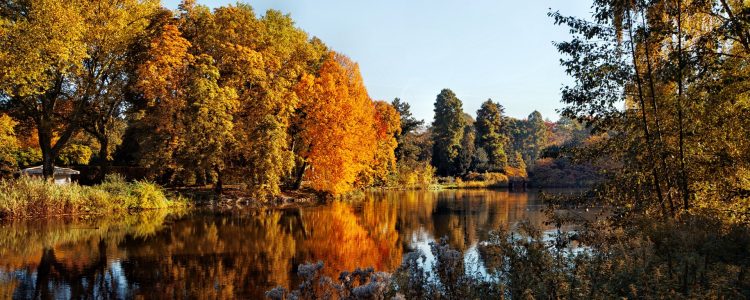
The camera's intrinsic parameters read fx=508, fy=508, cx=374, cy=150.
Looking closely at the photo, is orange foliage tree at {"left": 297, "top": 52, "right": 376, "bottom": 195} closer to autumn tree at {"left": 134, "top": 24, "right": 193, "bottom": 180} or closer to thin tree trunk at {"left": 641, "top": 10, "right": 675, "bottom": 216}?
autumn tree at {"left": 134, "top": 24, "right": 193, "bottom": 180}

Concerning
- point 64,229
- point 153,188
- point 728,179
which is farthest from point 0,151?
point 728,179

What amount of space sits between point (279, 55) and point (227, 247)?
2426cm

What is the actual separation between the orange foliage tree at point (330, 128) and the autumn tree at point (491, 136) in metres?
38.3

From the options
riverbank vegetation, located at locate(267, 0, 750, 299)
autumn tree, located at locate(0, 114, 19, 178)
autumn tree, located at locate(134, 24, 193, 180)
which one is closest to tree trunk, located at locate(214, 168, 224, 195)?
autumn tree, located at locate(134, 24, 193, 180)

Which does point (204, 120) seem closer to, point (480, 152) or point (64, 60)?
point (64, 60)

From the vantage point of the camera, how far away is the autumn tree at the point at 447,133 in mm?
73000

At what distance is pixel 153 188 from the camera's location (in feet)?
103

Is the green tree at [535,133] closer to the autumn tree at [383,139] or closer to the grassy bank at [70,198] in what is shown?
the autumn tree at [383,139]

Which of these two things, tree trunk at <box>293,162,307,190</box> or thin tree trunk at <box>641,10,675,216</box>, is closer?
thin tree trunk at <box>641,10,675,216</box>

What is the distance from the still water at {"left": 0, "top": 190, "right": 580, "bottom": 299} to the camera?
1121 cm

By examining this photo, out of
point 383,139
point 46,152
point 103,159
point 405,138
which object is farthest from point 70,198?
point 405,138

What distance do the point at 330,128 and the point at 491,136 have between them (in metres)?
42.7

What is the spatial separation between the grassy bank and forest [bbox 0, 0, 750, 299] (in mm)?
96

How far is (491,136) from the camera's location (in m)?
75.2
